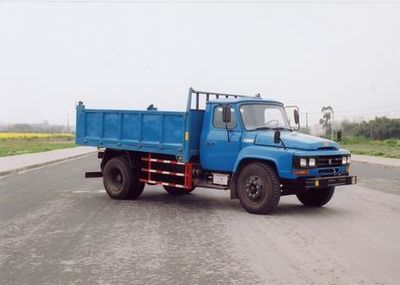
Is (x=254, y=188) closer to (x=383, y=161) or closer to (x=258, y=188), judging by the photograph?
(x=258, y=188)

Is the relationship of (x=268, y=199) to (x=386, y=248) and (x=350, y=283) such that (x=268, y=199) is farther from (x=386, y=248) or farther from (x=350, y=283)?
(x=350, y=283)

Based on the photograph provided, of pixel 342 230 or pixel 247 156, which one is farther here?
pixel 247 156

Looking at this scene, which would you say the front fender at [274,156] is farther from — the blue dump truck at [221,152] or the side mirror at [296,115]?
the side mirror at [296,115]

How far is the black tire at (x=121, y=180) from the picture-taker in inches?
497

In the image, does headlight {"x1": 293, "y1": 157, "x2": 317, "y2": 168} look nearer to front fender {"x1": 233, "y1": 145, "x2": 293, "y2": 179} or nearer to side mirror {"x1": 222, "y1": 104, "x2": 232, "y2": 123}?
front fender {"x1": 233, "y1": 145, "x2": 293, "y2": 179}

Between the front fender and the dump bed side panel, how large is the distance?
149 cm

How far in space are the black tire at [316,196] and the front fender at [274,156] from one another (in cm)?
172

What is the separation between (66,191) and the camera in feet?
47.0

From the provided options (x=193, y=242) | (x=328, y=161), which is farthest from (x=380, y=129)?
(x=193, y=242)

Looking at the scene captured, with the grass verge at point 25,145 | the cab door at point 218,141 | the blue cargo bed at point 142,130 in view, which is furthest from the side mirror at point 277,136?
the grass verge at point 25,145

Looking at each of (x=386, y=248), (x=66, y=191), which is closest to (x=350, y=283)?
(x=386, y=248)

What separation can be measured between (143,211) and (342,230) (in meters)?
4.08

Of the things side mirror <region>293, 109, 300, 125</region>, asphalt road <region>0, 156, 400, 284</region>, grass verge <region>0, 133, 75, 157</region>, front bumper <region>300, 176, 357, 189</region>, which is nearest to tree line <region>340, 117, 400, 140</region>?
grass verge <region>0, 133, 75, 157</region>

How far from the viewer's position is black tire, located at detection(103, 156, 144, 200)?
1262 cm
